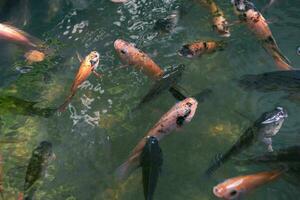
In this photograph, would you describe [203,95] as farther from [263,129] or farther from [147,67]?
[263,129]

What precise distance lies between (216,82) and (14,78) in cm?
230

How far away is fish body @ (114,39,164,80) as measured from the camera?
4.29 meters

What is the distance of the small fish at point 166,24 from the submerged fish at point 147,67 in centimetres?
67

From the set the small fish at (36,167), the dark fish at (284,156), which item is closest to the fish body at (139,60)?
the small fish at (36,167)

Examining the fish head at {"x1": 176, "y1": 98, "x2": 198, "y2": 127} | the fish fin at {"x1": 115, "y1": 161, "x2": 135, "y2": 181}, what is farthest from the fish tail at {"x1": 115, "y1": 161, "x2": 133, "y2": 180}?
the fish head at {"x1": 176, "y1": 98, "x2": 198, "y2": 127}

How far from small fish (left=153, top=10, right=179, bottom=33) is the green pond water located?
249mm

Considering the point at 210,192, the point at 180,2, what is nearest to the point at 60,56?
the point at 180,2

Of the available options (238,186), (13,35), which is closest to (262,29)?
(238,186)

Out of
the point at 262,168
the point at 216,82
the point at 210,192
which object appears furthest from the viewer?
the point at 216,82

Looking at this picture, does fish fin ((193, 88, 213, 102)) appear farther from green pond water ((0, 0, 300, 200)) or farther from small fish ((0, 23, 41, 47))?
small fish ((0, 23, 41, 47))

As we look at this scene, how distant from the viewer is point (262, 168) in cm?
359

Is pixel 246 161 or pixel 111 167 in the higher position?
pixel 246 161

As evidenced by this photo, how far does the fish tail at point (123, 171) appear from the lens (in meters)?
3.82

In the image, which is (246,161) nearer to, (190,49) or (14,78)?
(190,49)
